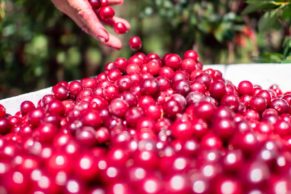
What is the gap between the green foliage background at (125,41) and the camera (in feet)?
10.3

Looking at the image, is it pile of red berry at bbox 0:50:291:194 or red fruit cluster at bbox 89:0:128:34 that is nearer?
pile of red berry at bbox 0:50:291:194

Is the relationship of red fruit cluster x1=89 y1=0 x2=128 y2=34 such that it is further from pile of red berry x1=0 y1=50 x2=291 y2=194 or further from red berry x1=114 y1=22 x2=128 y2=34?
pile of red berry x1=0 y1=50 x2=291 y2=194

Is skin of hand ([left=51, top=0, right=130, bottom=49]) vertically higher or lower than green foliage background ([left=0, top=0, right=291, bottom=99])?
higher

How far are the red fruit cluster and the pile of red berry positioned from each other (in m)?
0.32

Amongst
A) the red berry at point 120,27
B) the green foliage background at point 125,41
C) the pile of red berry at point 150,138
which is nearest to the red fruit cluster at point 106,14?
the red berry at point 120,27

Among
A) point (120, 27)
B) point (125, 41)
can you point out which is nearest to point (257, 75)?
point (120, 27)

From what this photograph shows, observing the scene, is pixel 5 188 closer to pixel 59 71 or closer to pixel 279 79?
pixel 279 79

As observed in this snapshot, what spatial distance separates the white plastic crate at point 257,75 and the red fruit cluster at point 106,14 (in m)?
0.38

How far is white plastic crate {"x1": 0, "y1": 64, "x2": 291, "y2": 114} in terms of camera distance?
164 cm

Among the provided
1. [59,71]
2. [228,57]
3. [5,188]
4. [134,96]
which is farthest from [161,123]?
[59,71]

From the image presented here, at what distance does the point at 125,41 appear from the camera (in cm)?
414

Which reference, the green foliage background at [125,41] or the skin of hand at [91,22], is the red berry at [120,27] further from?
the green foliage background at [125,41]

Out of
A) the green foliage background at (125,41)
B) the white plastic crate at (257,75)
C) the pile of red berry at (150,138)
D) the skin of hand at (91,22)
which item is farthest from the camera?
the green foliage background at (125,41)

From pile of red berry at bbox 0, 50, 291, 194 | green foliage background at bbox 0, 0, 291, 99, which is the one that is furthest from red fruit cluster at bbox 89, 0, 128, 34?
green foliage background at bbox 0, 0, 291, 99
